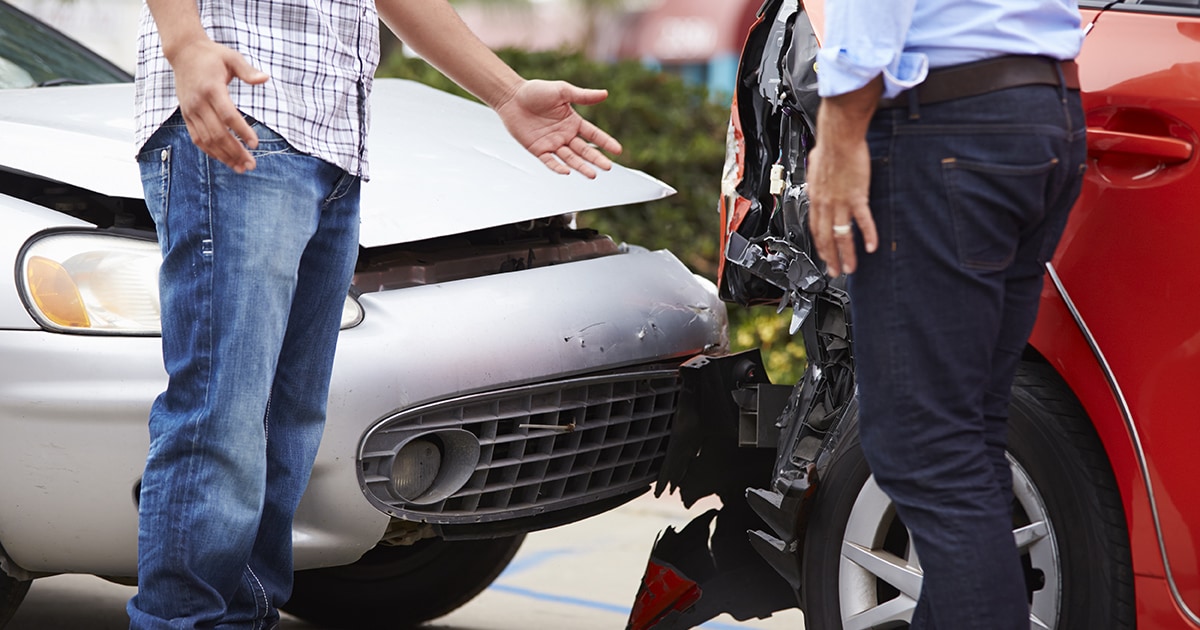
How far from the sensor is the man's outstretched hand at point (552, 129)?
2.48 m

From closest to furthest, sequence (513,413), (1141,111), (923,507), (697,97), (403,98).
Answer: (923,507) < (1141,111) < (513,413) < (403,98) < (697,97)

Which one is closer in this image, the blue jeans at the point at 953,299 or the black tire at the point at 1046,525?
the blue jeans at the point at 953,299

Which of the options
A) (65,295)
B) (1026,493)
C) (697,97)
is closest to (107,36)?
(697,97)

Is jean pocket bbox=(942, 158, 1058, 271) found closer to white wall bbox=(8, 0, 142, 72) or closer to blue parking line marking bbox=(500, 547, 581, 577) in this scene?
blue parking line marking bbox=(500, 547, 581, 577)

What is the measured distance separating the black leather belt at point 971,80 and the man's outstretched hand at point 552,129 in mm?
821

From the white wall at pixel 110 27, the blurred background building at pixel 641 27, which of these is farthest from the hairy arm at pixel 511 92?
the blurred background building at pixel 641 27

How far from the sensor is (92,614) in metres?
3.58

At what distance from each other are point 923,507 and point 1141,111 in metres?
0.80

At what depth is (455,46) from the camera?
2.54 m

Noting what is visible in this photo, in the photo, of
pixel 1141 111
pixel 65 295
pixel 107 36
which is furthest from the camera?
pixel 107 36

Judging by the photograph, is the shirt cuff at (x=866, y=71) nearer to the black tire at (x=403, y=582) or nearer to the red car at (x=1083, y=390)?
the red car at (x=1083, y=390)

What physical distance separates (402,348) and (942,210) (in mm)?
1156

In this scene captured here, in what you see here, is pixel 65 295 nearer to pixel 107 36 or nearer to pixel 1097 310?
pixel 1097 310

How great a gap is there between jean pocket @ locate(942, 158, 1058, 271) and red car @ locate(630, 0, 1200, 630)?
48 cm
